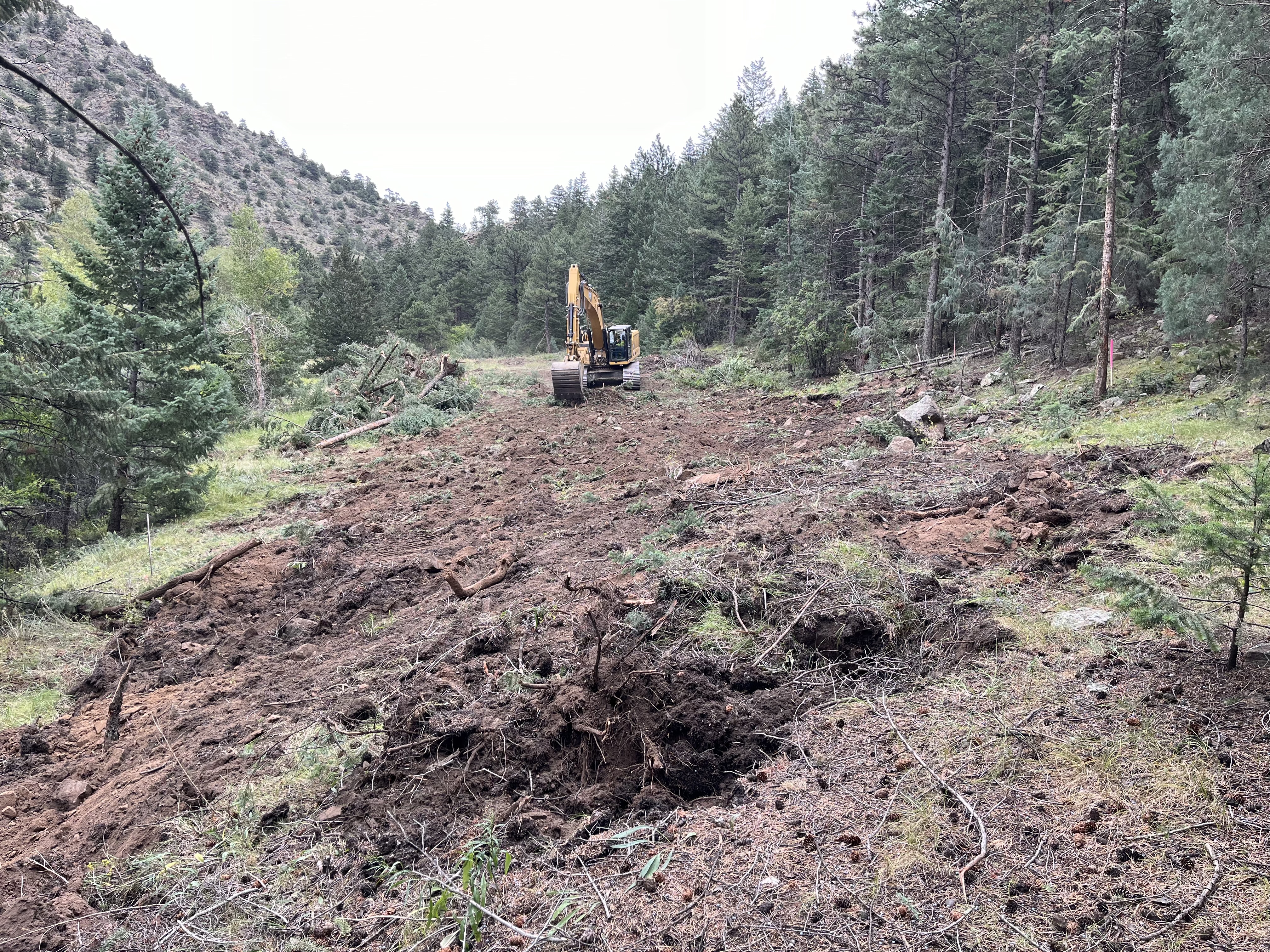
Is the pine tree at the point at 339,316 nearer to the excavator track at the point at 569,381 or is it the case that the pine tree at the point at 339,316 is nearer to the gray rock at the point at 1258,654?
the excavator track at the point at 569,381

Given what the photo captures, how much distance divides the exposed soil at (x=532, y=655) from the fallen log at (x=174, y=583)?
0.13m

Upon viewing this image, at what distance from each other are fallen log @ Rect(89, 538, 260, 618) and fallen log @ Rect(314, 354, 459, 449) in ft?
31.7

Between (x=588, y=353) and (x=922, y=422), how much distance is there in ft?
41.1

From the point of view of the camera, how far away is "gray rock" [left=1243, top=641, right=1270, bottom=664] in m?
3.51

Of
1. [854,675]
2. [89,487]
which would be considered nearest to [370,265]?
[89,487]

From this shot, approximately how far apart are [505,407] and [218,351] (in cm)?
978

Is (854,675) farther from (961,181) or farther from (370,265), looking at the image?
(370,265)

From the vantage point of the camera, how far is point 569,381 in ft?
68.8

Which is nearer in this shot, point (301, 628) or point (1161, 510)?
point (1161, 510)

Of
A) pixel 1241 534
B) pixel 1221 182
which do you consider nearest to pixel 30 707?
pixel 1241 534

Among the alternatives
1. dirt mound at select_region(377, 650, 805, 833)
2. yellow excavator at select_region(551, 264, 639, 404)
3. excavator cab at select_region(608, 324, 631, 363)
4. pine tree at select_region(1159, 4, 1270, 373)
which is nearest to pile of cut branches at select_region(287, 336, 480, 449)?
yellow excavator at select_region(551, 264, 639, 404)

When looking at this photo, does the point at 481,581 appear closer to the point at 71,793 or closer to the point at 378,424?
the point at 71,793

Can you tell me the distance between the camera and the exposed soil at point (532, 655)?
352 centimetres

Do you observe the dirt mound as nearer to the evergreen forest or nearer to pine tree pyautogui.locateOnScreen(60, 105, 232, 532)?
the evergreen forest
